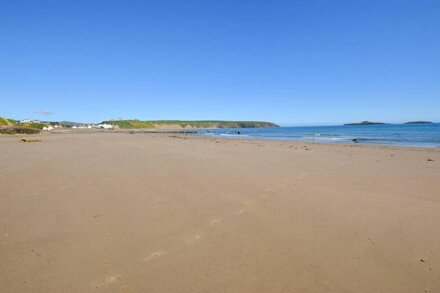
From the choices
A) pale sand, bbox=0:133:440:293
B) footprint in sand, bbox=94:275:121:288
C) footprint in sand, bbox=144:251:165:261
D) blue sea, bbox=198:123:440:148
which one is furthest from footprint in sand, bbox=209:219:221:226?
blue sea, bbox=198:123:440:148

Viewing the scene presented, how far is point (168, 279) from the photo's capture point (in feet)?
10.8

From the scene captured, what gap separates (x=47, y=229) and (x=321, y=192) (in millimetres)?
5767

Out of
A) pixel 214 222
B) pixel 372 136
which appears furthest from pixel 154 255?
pixel 372 136

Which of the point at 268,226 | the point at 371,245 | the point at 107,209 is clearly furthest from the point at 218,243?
the point at 107,209

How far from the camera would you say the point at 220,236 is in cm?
446

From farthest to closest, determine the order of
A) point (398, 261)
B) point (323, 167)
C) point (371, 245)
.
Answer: point (323, 167)
point (371, 245)
point (398, 261)

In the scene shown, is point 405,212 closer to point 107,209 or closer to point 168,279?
point 168,279

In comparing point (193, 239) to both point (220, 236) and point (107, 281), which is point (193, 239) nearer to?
point (220, 236)

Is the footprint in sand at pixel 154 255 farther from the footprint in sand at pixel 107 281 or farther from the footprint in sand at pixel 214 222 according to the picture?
the footprint in sand at pixel 214 222

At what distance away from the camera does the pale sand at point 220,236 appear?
3277 mm

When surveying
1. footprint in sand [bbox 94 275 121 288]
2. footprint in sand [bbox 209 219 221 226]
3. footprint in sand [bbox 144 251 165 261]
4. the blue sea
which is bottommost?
the blue sea

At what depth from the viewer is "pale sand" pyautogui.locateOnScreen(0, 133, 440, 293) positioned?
3277mm

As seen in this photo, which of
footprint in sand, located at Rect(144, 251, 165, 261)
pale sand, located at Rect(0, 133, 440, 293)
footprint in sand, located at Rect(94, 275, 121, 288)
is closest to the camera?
footprint in sand, located at Rect(94, 275, 121, 288)

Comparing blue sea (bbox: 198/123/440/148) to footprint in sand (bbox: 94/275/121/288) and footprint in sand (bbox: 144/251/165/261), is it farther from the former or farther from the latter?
footprint in sand (bbox: 94/275/121/288)
